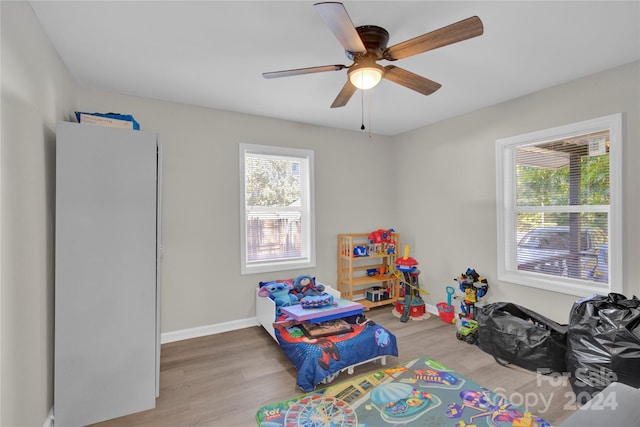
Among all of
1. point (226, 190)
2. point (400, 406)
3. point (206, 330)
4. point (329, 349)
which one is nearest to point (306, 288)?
point (329, 349)

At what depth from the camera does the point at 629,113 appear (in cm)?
243

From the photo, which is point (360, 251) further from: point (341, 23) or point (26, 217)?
point (26, 217)

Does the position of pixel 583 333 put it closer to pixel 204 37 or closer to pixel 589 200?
pixel 589 200

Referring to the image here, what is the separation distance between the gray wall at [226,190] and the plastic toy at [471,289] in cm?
13

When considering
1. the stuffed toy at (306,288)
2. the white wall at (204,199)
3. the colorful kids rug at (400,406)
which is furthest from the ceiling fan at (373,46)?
the colorful kids rug at (400,406)

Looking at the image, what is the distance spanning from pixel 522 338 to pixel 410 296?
53.0 inches

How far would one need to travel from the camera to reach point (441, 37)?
157 centimetres

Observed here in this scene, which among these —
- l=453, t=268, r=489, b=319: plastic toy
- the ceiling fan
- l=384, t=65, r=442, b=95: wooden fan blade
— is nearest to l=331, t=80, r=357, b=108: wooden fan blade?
the ceiling fan

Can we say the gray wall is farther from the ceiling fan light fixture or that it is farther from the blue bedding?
the ceiling fan light fixture

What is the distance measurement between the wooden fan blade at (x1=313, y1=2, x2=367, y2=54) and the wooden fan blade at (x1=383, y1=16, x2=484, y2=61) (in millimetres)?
219

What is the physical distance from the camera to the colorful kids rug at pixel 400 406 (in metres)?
→ 1.94

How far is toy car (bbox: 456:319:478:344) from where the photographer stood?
305cm

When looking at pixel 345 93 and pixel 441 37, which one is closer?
pixel 441 37

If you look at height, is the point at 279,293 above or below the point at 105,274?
below
